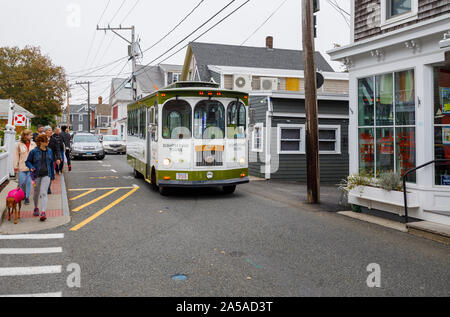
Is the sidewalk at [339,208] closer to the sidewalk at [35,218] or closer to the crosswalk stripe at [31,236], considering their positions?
the sidewalk at [35,218]

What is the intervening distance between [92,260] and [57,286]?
1.08 meters

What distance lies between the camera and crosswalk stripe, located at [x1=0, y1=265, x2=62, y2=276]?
5.70 m

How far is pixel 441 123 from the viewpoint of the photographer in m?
8.76

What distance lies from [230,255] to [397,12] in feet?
22.7

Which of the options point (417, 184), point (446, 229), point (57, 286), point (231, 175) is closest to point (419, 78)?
point (417, 184)

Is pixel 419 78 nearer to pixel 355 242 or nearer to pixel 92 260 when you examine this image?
pixel 355 242

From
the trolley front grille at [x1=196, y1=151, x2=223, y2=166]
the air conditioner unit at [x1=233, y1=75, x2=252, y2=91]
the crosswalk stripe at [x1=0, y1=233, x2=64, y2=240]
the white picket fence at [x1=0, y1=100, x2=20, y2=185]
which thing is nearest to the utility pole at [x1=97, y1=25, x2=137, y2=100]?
the air conditioner unit at [x1=233, y1=75, x2=252, y2=91]

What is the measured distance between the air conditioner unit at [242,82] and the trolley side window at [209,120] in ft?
52.9

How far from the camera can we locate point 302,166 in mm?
19219

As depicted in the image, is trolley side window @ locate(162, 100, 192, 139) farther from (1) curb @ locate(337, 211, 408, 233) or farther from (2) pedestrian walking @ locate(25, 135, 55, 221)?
(1) curb @ locate(337, 211, 408, 233)

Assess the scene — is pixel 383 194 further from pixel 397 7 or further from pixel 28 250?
pixel 28 250

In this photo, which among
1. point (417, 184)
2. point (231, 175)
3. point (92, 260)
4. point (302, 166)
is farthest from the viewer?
point (302, 166)
